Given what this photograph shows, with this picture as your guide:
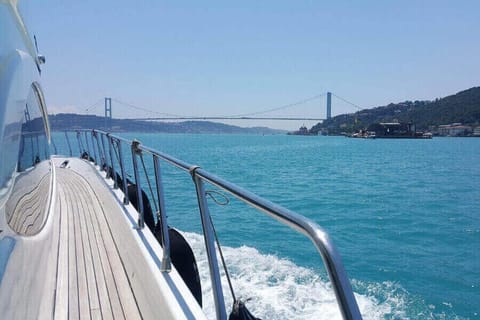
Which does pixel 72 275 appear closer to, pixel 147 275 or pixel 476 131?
pixel 147 275

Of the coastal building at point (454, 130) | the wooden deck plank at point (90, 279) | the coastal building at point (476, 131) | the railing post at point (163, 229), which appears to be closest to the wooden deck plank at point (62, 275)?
Result: the wooden deck plank at point (90, 279)

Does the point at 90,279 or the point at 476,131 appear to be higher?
the point at 476,131

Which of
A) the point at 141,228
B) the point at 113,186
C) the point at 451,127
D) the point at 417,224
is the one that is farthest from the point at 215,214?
the point at 451,127

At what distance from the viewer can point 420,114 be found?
313 feet

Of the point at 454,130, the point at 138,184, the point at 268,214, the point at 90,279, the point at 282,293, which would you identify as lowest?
the point at 282,293

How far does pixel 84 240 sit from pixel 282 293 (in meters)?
2.62

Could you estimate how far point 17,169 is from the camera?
0.97m

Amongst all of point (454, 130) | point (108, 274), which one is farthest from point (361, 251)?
point (454, 130)

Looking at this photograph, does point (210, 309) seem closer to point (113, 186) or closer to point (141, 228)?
point (113, 186)

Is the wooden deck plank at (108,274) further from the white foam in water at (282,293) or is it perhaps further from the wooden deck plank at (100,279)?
the white foam in water at (282,293)

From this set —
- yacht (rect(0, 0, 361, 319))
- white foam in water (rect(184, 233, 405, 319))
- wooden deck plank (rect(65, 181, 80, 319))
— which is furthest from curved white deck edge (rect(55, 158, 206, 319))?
white foam in water (rect(184, 233, 405, 319))

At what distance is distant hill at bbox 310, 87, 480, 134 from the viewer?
86294 mm

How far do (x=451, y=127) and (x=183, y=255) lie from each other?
320ft

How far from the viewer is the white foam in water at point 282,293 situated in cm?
428
